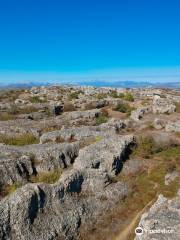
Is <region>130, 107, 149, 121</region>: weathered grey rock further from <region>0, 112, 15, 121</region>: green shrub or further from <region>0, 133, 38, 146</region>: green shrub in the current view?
<region>0, 133, 38, 146</region>: green shrub

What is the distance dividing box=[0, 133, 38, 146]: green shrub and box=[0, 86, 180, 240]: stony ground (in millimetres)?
118

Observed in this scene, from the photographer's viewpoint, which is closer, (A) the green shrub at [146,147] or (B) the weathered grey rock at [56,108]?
(A) the green shrub at [146,147]

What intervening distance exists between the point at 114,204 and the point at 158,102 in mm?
47159

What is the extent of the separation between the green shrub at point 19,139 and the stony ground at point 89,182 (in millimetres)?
118

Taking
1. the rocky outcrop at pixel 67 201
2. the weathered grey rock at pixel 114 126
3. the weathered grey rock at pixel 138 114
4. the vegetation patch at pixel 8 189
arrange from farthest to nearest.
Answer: the weathered grey rock at pixel 138 114, the weathered grey rock at pixel 114 126, the vegetation patch at pixel 8 189, the rocky outcrop at pixel 67 201

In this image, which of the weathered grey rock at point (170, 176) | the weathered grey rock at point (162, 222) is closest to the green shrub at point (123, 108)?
the weathered grey rock at point (170, 176)

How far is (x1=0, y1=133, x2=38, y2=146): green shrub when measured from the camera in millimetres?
46469

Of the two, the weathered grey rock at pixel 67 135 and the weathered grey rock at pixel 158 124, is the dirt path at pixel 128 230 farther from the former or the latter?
the weathered grey rock at pixel 158 124

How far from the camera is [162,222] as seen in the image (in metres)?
26.3

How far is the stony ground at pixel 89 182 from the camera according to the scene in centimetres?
2816

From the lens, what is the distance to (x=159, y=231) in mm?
25219

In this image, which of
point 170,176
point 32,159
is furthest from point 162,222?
point 32,159

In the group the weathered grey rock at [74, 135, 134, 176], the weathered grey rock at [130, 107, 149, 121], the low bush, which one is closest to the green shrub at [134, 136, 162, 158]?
the weathered grey rock at [74, 135, 134, 176]

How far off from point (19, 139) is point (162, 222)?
84.0 feet
